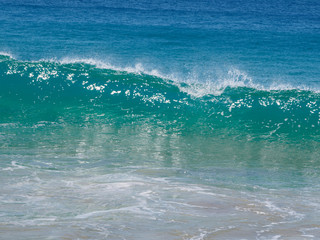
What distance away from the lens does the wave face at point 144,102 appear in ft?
39.5

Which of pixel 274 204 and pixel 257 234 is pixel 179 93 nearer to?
pixel 274 204

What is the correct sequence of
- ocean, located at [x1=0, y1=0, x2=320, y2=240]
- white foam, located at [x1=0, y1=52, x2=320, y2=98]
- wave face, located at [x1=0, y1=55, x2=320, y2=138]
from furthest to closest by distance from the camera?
white foam, located at [x1=0, y1=52, x2=320, y2=98] < wave face, located at [x1=0, y1=55, x2=320, y2=138] < ocean, located at [x1=0, y1=0, x2=320, y2=240]

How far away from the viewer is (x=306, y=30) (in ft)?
98.0

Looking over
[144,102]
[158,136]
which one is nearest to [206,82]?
[144,102]

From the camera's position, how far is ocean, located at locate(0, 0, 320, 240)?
5836 mm

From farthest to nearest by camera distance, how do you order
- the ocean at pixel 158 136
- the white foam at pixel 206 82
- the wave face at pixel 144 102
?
the white foam at pixel 206 82, the wave face at pixel 144 102, the ocean at pixel 158 136

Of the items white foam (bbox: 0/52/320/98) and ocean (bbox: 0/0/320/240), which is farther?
white foam (bbox: 0/52/320/98)

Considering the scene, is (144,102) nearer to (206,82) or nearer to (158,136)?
(158,136)

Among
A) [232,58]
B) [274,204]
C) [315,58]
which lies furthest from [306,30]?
Result: [274,204]

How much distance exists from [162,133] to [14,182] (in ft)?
15.1

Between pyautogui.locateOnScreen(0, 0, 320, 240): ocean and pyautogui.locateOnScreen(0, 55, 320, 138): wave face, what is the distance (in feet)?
0.16

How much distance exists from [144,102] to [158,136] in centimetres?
300

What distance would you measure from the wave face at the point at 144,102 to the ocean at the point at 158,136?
0.05 meters

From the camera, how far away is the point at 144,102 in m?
13.6
